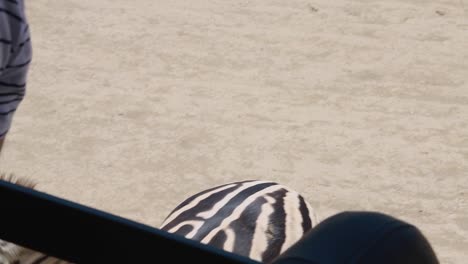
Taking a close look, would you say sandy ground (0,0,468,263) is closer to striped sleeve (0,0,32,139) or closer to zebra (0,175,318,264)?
zebra (0,175,318,264)

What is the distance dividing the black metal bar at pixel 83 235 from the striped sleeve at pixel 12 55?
1.60ft

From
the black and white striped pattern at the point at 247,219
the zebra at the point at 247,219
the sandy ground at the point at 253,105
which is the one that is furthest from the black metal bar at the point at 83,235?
the sandy ground at the point at 253,105

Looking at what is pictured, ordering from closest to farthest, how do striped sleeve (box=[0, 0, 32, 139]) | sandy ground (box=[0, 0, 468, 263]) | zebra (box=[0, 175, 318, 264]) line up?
striped sleeve (box=[0, 0, 32, 139]) → zebra (box=[0, 175, 318, 264]) → sandy ground (box=[0, 0, 468, 263])

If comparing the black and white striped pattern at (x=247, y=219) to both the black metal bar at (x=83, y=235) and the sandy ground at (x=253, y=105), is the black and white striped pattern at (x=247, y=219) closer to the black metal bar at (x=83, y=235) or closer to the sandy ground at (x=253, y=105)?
the sandy ground at (x=253, y=105)

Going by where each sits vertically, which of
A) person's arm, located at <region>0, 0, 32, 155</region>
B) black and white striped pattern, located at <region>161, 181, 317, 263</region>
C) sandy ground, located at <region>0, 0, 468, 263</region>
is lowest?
sandy ground, located at <region>0, 0, 468, 263</region>

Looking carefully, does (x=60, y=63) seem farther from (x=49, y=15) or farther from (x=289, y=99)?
(x=289, y=99)

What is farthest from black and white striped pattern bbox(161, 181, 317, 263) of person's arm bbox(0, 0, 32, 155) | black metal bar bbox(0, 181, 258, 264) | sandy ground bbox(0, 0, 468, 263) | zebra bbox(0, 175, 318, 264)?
black metal bar bbox(0, 181, 258, 264)

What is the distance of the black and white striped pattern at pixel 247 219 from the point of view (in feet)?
7.23

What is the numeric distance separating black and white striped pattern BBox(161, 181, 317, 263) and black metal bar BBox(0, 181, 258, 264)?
3.86ft

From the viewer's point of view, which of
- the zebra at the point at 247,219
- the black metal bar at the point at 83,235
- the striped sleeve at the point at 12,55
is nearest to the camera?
the black metal bar at the point at 83,235

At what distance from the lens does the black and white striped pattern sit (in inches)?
86.7

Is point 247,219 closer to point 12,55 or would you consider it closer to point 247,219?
point 247,219

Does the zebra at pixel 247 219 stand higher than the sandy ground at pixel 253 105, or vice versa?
the zebra at pixel 247 219

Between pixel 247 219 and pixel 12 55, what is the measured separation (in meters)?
0.96
